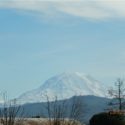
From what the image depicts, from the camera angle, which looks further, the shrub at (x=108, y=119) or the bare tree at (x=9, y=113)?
the shrub at (x=108, y=119)

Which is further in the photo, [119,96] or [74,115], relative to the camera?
[119,96]

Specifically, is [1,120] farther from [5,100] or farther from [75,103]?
[75,103]

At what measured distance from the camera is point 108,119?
19.4 meters

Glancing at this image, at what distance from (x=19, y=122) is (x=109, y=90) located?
102 feet

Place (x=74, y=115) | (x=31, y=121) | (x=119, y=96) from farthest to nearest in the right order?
(x=119, y=96), (x=31, y=121), (x=74, y=115)

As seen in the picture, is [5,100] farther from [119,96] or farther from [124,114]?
[119,96]

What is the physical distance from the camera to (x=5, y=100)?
1817 cm

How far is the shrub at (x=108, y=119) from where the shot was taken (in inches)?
765

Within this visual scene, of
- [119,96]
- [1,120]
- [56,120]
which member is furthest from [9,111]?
[119,96]

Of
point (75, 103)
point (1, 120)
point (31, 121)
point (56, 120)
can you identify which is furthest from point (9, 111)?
point (31, 121)

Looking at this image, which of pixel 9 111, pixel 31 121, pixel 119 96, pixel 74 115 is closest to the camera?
pixel 9 111

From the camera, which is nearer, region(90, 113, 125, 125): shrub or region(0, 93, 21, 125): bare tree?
region(0, 93, 21, 125): bare tree

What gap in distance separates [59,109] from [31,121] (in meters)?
12.0

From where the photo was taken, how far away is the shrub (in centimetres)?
1942
